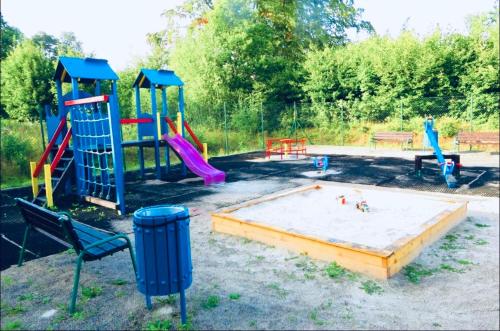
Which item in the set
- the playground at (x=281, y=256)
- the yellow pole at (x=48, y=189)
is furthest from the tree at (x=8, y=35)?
the yellow pole at (x=48, y=189)

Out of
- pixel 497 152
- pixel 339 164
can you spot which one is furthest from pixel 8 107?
pixel 497 152

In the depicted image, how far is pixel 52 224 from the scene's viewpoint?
3322mm

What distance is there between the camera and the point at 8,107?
15.0 m

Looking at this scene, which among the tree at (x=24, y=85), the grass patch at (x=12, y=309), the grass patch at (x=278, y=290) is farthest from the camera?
the tree at (x=24, y=85)

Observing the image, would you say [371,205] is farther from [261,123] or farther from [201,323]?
[261,123]

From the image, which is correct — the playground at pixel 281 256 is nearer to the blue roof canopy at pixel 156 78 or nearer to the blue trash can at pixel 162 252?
the blue trash can at pixel 162 252

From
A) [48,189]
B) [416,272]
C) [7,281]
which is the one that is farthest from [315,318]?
[48,189]

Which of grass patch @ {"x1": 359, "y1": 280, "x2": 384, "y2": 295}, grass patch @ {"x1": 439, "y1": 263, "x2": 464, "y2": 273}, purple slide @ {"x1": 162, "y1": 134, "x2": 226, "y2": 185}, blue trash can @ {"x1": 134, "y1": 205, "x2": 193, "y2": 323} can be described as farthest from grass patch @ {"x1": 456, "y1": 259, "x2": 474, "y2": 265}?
purple slide @ {"x1": 162, "y1": 134, "x2": 226, "y2": 185}

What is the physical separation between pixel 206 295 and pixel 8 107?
607 inches

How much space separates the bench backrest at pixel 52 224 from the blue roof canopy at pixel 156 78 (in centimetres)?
676

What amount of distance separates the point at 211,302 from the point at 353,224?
2293 millimetres

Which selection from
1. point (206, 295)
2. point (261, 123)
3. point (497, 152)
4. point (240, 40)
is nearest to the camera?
point (497, 152)

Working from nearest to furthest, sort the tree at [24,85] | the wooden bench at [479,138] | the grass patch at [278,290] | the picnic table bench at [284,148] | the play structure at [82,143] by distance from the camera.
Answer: the wooden bench at [479,138], the grass patch at [278,290], the play structure at [82,143], the picnic table bench at [284,148], the tree at [24,85]

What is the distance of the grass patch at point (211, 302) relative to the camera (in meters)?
2.99
